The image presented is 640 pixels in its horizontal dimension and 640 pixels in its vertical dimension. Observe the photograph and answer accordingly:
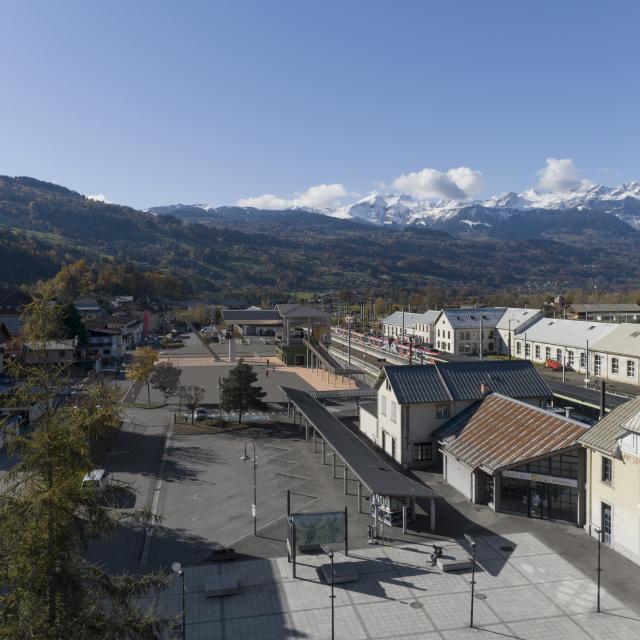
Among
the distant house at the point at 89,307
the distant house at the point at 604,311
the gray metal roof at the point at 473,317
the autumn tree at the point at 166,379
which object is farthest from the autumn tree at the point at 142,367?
the distant house at the point at 604,311

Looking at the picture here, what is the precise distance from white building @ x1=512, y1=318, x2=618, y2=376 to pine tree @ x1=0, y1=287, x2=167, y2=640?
53867 mm

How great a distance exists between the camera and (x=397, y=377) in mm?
31297

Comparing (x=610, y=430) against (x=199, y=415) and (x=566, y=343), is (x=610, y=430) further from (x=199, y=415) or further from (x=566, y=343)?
(x=566, y=343)

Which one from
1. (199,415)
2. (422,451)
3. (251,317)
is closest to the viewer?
(422,451)

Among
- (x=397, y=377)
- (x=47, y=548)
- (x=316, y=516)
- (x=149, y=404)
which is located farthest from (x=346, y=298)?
(x=47, y=548)

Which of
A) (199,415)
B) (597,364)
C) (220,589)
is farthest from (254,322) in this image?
(220,589)

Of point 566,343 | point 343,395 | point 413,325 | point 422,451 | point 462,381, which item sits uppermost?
point 413,325

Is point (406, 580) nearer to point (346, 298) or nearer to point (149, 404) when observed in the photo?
point (149, 404)

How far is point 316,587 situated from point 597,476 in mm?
10911

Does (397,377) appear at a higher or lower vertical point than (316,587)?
higher

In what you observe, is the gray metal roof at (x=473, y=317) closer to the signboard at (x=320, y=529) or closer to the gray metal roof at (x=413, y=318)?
the gray metal roof at (x=413, y=318)

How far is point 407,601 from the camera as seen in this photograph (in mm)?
17312

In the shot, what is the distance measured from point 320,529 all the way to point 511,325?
2377 inches

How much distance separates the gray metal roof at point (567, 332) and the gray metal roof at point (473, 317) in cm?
640
